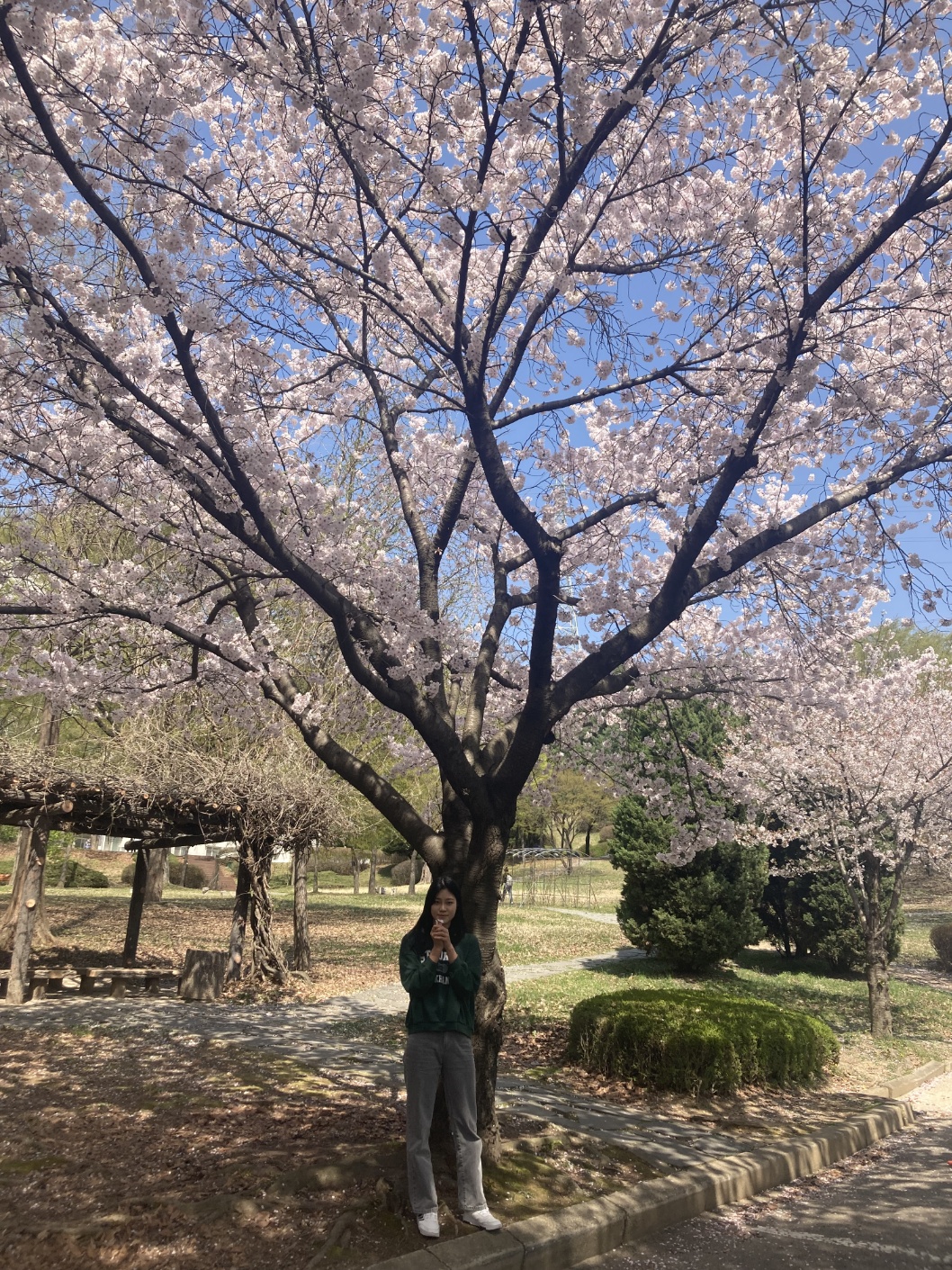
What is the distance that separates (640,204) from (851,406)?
2386mm

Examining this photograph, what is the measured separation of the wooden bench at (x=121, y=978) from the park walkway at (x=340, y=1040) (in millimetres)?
243

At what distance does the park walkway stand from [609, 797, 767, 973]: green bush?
5611 mm

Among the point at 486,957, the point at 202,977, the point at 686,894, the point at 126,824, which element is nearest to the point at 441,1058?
the point at 486,957

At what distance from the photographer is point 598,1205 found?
14.5 ft

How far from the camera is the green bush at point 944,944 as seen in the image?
21.2 meters

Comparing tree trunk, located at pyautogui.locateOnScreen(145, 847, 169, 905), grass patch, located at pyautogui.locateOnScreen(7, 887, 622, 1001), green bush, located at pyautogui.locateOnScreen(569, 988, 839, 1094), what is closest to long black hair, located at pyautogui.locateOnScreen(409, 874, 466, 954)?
green bush, located at pyautogui.locateOnScreen(569, 988, 839, 1094)

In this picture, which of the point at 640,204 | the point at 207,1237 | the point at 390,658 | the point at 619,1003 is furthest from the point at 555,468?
the point at 207,1237

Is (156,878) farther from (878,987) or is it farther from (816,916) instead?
(878,987)

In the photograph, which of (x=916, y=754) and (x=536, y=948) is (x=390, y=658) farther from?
(x=536, y=948)

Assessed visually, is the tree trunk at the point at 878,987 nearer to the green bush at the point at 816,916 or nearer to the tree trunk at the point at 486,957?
the green bush at the point at 816,916

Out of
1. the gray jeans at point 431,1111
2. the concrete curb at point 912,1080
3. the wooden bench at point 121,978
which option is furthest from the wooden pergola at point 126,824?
the gray jeans at point 431,1111

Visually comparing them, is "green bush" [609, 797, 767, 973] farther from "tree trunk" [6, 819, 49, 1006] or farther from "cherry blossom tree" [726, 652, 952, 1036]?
"tree trunk" [6, 819, 49, 1006]

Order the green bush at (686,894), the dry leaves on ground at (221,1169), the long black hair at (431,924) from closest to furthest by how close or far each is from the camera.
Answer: the dry leaves on ground at (221,1169)
the long black hair at (431,924)
the green bush at (686,894)

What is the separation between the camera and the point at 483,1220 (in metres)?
3.91
